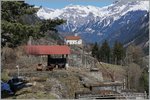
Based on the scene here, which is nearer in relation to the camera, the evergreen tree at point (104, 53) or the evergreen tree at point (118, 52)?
the evergreen tree at point (118, 52)

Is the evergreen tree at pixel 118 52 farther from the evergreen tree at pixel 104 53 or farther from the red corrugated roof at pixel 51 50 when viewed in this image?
the red corrugated roof at pixel 51 50

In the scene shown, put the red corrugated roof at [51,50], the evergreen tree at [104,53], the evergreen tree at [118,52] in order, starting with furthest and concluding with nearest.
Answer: the evergreen tree at [104,53] < the evergreen tree at [118,52] < the red corrugated roof at [51,50]

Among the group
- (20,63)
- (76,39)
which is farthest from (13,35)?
(76,39)

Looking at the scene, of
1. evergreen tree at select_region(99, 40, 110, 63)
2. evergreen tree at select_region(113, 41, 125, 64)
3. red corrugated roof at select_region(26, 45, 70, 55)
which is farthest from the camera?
evergreen tree at select_region(99, 40, 110, 63)

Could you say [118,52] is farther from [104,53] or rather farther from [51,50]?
[51,50]

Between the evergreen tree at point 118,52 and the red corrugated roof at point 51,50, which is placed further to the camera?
the evergreen tree at point 118,52

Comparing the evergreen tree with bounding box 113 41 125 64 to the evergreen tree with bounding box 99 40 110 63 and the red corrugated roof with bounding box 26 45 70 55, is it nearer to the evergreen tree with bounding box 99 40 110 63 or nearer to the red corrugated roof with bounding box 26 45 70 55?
the evergreen tree with bounding box 99 40 110 63

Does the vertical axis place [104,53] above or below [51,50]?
below

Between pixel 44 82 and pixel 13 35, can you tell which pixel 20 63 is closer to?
pixel 44 82

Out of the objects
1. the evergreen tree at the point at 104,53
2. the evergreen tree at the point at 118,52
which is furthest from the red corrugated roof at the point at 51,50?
the evergreen tree at the point at 104,53

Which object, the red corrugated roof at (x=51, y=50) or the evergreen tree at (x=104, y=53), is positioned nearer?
the red corrugated roof at (x=51, y=50)

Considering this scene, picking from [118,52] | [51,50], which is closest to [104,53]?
[118,52]

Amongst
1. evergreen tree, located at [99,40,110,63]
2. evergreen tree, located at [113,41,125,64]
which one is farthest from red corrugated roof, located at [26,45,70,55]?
evergreen tree, located at [99,40,110,63]

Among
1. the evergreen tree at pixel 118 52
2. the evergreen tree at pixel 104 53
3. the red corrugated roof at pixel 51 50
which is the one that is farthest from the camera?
the evergreen tree at pixel 104 53
